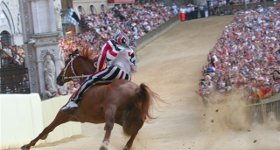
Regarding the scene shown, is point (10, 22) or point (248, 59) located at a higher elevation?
point (10, 22)

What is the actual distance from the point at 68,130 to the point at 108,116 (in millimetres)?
11544

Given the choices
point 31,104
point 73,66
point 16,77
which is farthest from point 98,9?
point 73,66

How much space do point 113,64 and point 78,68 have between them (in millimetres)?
1117

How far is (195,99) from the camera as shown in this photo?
29.1 m

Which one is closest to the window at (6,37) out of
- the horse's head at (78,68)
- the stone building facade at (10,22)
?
the stone building facade at (10,22)

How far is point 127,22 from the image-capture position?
162 feet

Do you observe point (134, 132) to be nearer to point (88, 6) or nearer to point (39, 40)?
point (39, 40)

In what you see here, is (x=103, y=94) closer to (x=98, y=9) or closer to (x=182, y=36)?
(x=182, y=36)

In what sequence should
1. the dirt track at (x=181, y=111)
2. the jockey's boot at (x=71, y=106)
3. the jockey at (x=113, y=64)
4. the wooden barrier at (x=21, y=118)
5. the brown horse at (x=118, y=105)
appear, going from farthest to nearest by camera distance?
the wooden barrier at (x=21, y=118) → the dirt track at (x=181, y=111) → the jockey's boot at (x=71, y=106) → the jockey at (x=113, y=64) → the brown horse at (x=118, y=105)

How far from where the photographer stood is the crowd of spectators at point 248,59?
1991 centimetres

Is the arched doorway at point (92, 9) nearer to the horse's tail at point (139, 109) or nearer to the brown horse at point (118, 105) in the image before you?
the brown horse at point (118, 105)

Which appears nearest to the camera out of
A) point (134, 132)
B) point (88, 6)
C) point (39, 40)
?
point (134, 132)

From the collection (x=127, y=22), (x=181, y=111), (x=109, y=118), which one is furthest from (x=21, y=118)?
(x=127, y=22)

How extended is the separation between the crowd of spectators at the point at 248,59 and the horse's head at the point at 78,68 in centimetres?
750
